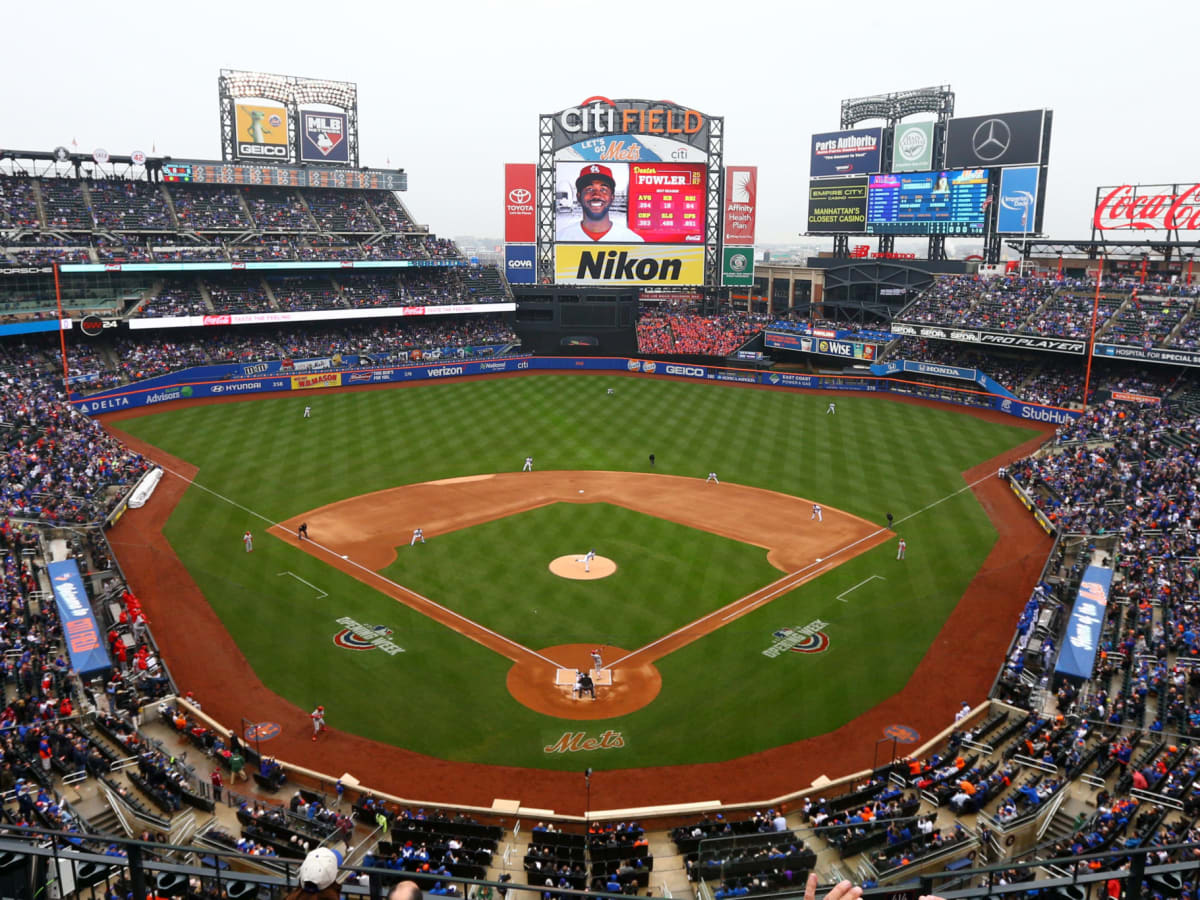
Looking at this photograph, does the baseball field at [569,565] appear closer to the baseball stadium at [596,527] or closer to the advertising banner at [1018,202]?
the baseball stadium at [596,527]

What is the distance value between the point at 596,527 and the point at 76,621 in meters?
18.5

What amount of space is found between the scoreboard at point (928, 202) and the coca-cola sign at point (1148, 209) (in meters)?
10.3

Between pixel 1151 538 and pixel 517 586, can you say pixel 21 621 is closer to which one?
pixel 517 586

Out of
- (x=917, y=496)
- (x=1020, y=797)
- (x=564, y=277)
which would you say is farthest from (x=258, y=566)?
(x=564, y=277)

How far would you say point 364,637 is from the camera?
2666 centimetres

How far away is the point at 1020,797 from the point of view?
18.0 m

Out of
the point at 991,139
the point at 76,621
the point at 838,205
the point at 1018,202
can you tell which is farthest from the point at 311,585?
the point at 991,139

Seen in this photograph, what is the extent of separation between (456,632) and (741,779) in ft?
33.8

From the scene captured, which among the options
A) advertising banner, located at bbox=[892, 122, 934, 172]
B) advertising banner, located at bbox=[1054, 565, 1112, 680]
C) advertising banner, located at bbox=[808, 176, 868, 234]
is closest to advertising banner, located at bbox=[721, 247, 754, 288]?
advertising banner, located at bbox=[808, 176, 868, 234]

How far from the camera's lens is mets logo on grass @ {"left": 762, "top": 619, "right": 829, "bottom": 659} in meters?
26.3

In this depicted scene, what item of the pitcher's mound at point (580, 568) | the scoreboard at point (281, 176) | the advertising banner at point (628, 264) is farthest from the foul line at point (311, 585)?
the scoreboard at point (281, 176)

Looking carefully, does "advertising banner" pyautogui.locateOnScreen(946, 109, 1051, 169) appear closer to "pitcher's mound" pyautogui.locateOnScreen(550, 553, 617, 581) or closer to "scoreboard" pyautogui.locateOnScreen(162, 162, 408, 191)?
"scoreboard" pyautogui.locateOnScreen(162, 162, 408, 191)

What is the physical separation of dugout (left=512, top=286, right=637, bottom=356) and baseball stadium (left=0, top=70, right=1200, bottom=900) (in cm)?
37

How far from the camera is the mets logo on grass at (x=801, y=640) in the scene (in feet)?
86.2
